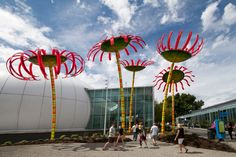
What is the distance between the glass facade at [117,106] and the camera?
1129 inches

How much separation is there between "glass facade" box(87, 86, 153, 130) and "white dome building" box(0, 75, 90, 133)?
19.5 ft

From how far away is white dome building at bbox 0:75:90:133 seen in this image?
21.0 meters

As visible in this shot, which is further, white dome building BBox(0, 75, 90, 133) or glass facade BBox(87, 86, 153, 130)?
glass facade BBox(87, 86, 153, 130)

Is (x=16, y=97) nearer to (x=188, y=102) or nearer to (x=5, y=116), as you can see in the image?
(x=5, y=116)

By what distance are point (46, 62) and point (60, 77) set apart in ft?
42.7

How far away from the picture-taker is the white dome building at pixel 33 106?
20953mm

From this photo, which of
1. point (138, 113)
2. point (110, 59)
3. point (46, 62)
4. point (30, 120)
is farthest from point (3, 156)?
point (138, 113)

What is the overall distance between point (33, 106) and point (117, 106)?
40.6ft

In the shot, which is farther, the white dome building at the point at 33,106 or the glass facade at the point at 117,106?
the glass facade at the point at 117,106

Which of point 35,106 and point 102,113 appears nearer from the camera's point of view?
point 35,106

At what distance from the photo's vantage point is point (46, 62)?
543 inches

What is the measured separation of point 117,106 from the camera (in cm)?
2969

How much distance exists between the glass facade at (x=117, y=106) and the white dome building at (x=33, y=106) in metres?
5.95

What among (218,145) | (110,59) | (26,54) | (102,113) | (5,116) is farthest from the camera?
(102,113)
